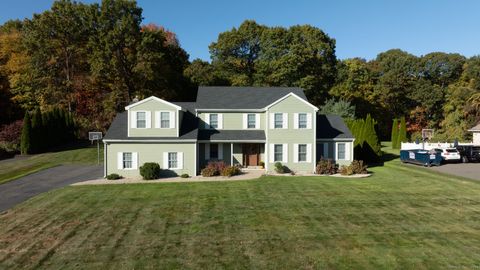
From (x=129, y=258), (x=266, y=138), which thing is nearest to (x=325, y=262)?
(x=129, y=258)

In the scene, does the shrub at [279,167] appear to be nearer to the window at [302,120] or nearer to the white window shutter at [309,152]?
the white window shutter at [309,152]

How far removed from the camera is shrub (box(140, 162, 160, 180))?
24281 mm

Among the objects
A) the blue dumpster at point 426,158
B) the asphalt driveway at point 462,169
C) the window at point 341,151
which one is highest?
the window at point 341,151

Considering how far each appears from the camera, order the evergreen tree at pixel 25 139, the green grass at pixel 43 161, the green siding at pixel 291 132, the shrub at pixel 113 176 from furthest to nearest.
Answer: the evergreen tree at pixel 25 139 → the green grass at pixel 43 161 → the green siding at pixel 291 132 → the shrub at pixel 113 176

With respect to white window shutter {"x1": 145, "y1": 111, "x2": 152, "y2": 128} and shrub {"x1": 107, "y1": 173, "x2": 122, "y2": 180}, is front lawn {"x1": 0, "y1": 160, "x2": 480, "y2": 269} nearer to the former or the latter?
shrub {"x1": 107, "y1": 173, "x2": 122, "y2": 180}

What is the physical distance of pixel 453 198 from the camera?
58.6ft

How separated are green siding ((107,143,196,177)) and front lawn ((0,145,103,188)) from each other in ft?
23.8

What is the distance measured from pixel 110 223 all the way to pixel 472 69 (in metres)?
64.2

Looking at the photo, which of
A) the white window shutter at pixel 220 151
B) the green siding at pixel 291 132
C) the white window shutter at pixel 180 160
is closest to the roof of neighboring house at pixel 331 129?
the green siding at pixel 291 132

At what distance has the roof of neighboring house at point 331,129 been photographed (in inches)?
1134

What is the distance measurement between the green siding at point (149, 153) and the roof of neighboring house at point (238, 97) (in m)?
4.88

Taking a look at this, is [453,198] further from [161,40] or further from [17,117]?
[17,117]

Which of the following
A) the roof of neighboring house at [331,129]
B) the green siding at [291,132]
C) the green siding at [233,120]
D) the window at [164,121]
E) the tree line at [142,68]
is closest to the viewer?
the window at [164,121]

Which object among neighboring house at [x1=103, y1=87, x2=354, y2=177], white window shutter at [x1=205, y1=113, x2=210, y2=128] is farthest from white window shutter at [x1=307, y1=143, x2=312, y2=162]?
white window shutter at [x1=205, y1=113, x2=210, y2=128]
